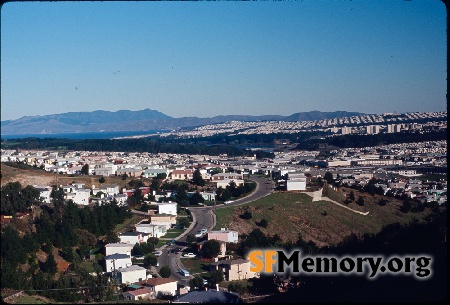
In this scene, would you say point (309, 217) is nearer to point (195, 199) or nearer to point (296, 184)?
point (296, 184)

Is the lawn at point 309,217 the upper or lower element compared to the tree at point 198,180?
lower

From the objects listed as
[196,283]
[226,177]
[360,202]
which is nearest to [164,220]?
[196,283]

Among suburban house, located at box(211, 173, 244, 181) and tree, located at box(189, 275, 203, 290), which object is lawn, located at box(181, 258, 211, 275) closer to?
tree, located at box(189, 275, 203, 290)

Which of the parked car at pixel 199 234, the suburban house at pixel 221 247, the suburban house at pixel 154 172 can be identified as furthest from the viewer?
the suburban house at pixel 154 172

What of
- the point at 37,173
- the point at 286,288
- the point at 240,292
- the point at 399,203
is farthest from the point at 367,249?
the point at 37,173

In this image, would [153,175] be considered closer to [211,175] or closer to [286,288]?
[211,175]

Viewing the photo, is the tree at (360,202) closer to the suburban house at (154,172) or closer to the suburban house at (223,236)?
the suburban house at (223,236)

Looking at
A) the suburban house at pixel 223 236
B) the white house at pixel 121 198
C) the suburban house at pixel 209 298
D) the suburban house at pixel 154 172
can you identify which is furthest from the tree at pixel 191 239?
the suburban house at pixel 154 172
